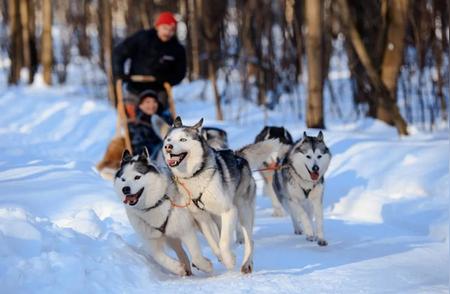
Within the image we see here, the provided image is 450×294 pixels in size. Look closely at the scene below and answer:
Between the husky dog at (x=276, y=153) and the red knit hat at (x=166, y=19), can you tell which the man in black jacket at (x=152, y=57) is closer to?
the red knit hat at (x=166, y=19)

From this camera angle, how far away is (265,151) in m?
5.09

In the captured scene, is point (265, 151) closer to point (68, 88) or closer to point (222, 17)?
point (222, 17)

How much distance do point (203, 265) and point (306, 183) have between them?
60.6 inches

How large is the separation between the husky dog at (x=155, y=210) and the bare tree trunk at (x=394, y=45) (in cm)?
675

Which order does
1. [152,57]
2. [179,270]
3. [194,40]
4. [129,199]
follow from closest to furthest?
[129,199] < [179,270] < [152,57] < [194,40]

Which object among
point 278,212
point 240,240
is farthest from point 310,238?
point 278,212

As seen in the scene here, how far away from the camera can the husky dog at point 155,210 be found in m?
4.21

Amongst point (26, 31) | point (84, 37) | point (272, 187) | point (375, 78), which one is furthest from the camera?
point (84, 37)

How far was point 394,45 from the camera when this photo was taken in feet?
34.3

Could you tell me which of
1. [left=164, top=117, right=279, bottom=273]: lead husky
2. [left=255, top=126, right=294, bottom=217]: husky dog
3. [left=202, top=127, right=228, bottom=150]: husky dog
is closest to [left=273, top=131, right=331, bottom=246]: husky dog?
[left=255, top=126, right=294, bottom=217]: husky dog

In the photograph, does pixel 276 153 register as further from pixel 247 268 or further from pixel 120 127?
pixel 247 268

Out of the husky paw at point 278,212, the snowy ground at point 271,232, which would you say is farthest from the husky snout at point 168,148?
the husky paw at point 278,212

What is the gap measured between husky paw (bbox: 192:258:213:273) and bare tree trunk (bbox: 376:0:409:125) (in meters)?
6.72

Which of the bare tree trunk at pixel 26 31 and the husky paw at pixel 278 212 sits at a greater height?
the bare tree trunk at pixel 26 31
